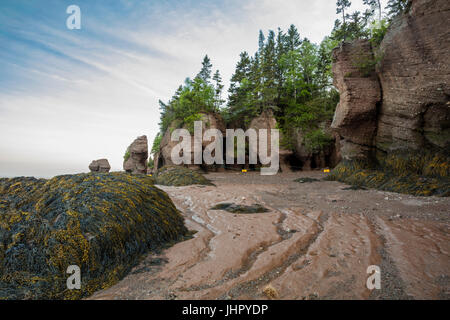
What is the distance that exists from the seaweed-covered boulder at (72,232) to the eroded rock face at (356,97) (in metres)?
12.6

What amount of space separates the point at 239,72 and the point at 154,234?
3231 centimetres

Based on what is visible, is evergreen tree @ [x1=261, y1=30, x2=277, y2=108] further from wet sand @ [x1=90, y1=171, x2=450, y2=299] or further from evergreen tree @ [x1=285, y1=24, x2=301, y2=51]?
wet sand @ [x1=90, y1=171, x2=450, y2=299]

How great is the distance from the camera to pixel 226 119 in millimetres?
27562

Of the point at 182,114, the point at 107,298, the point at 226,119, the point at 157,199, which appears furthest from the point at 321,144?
the point at 107,298

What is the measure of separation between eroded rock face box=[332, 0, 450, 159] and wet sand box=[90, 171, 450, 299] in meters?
7.07

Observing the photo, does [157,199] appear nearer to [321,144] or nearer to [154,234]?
[154,234]

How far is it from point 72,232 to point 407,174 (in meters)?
12.2

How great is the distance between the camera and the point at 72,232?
7.46ft

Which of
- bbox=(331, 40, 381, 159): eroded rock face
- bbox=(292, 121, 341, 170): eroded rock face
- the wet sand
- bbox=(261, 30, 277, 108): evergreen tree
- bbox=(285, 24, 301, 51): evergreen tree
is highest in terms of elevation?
bbox=(285, 24, 301, 51): evergreen tree

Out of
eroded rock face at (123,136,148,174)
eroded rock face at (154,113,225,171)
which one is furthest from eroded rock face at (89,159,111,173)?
eroded rock face at (154,113,225,171)

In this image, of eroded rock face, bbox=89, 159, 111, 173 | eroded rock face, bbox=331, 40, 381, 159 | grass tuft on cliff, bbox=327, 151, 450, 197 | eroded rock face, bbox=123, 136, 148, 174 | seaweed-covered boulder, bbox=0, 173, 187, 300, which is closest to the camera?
seaweed-covered boulder, bbox=0, 173, 187, 300

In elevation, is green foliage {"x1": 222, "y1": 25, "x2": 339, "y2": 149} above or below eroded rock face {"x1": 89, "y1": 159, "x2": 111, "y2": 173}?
above

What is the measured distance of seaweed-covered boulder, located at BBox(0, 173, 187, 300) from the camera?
2012 mm

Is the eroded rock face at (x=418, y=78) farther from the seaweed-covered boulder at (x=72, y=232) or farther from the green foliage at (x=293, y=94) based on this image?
the seaweed-covered boulder at (x=72, y=232)
